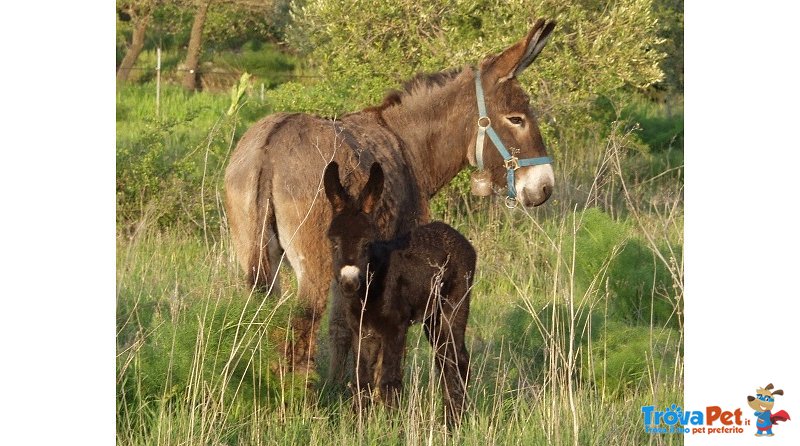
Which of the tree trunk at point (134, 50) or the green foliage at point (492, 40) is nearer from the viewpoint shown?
the green foliage at point (492, 40)

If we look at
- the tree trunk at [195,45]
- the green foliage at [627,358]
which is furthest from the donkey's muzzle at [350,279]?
the tree trunk at [195,45]

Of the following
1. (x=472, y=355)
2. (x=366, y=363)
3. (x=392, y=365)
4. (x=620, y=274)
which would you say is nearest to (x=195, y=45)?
(x=620, y=274)

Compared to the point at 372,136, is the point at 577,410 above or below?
below

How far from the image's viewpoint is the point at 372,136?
614cm

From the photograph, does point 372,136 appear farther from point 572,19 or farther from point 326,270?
point 572,19

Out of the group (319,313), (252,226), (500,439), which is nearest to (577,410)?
(500,439)

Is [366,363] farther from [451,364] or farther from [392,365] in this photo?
[451,364]

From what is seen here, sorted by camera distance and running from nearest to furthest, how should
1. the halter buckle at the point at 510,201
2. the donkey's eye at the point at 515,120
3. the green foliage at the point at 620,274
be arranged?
the halter buckle at the point at 510,201 < the donkey's eye at the point at 515,120 < the green foliage at the point at 620,274

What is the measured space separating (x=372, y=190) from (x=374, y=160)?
0.62 meters

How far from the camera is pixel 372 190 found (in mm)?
5188

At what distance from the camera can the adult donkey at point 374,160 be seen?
5309mm

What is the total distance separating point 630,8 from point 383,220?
5363mm

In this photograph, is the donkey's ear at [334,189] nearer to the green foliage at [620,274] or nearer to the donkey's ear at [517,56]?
the donkey's ear at [517,56]

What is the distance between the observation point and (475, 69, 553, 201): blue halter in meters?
6.48
